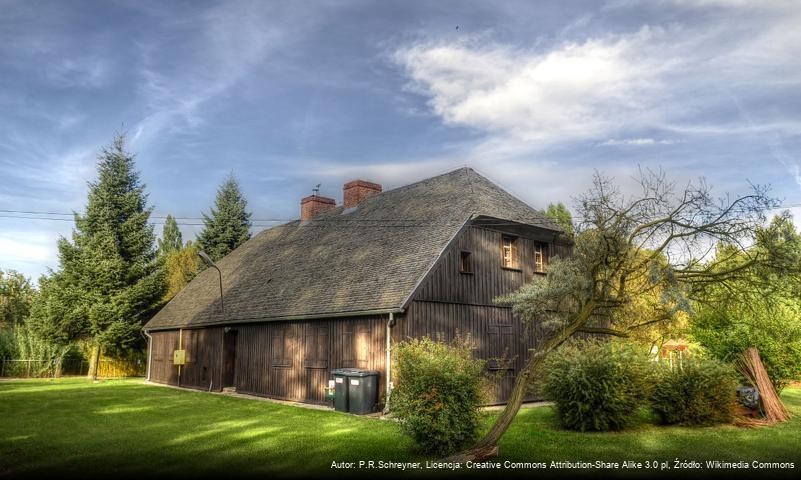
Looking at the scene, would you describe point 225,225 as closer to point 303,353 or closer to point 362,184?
point 362,184

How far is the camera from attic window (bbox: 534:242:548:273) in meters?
20.6

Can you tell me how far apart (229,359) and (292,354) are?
5.95 meters

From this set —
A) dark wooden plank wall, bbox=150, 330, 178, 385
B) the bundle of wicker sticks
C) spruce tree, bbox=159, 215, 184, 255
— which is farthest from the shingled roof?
spruce tree, bbox=159, 215, 184, 255

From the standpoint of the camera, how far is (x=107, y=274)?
32.1 m

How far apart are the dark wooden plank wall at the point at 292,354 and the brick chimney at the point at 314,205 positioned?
8159 mm

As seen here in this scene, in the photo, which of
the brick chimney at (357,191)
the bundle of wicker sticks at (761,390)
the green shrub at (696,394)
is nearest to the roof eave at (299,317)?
the green shrub at (696,394)

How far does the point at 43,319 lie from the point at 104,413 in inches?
754

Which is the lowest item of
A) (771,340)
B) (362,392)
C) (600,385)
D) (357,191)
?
(362,392)

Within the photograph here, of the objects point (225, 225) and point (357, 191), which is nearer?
point (357, 191)

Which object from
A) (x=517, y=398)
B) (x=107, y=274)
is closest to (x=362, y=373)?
(x=517, y=398)

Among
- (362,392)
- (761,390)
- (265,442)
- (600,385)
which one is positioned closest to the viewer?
(265,442)

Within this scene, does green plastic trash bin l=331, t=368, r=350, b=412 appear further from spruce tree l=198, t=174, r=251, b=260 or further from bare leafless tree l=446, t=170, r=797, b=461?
spruce tree l=198, t=174, r=251, b=260

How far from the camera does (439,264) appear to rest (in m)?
17.4

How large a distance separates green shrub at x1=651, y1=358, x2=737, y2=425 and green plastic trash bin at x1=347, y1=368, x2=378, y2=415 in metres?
7.06
